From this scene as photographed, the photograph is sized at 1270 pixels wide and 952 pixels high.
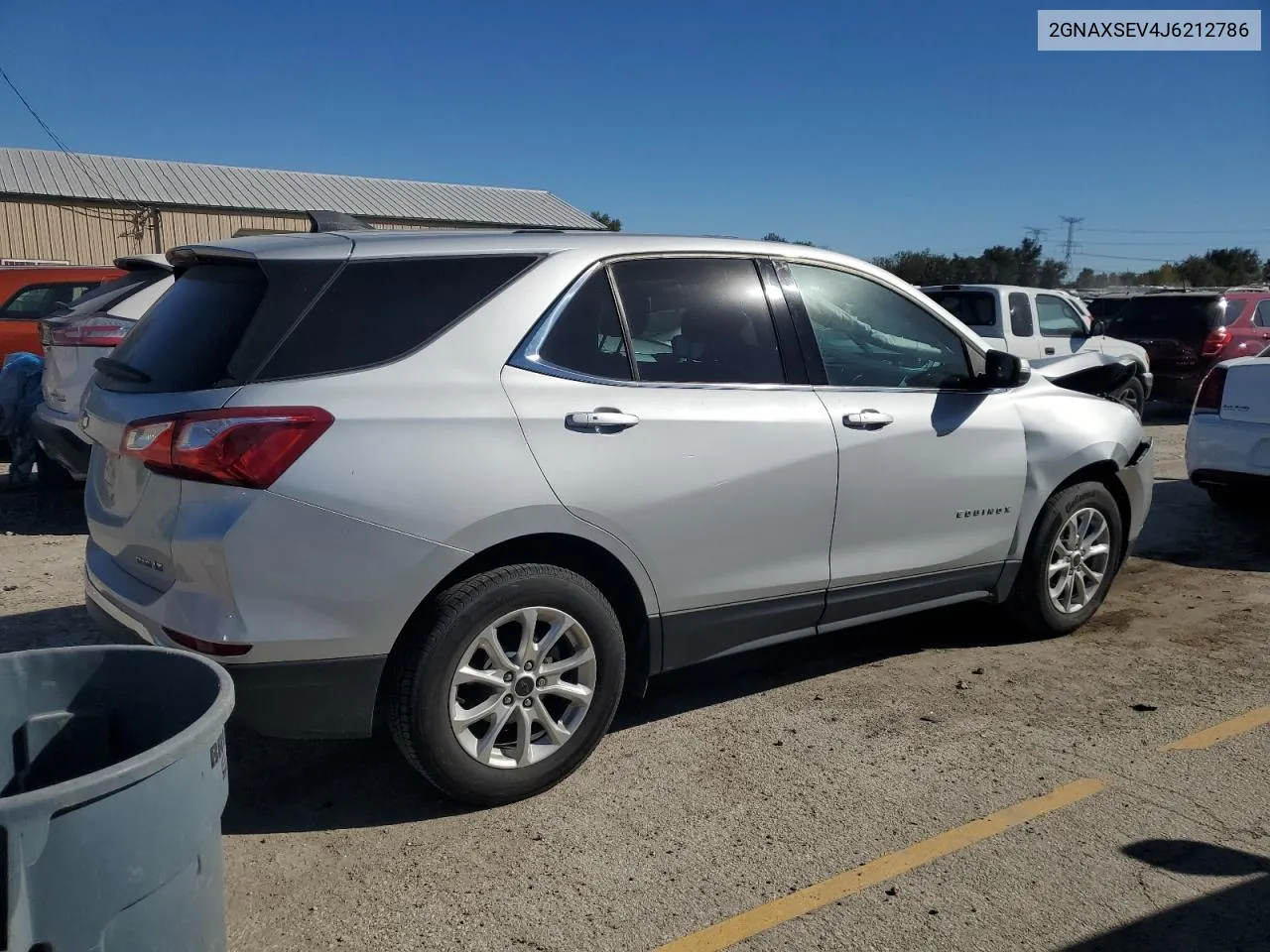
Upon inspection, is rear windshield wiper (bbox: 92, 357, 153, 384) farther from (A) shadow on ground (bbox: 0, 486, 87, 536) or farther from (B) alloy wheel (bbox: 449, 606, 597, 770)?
(A) shadow on ground (bbox: 0, 486, 87, 536)

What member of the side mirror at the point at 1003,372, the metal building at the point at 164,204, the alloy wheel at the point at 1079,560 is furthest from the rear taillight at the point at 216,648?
the metal building at the point at 164,204

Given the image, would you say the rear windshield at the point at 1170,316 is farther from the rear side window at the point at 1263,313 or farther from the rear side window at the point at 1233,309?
the rear side window at the point at 1263,313

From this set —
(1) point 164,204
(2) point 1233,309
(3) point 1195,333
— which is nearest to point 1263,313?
(2) point 1233,309

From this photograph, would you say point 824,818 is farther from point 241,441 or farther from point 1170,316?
point 1170,316

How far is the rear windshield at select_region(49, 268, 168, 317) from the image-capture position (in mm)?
7035

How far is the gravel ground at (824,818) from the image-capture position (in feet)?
9.37

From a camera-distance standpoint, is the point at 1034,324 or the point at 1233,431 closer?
the point at 1233,431

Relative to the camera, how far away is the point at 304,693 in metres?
3.07

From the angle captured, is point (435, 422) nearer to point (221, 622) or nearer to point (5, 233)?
point (221, 622)

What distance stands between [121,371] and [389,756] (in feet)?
5.34

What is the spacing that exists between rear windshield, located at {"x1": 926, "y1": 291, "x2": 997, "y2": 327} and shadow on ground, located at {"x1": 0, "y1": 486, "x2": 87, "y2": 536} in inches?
376

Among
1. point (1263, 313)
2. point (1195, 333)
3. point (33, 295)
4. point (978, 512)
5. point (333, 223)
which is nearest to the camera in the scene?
point (333, 223)

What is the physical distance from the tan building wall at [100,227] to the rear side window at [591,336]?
2584 centimetres

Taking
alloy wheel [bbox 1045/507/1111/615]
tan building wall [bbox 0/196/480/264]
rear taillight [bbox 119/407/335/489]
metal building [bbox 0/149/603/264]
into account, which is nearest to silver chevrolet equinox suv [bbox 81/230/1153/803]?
rear taillight [bbox 119/407/335/489]
